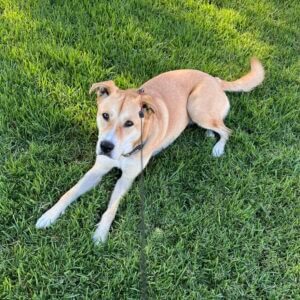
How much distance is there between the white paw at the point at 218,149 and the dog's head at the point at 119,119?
35.7 inches

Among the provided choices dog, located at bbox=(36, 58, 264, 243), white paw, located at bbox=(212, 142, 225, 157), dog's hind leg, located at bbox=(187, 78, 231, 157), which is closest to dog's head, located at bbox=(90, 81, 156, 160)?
dog, located at bbox=(36, 58, 264, 243)

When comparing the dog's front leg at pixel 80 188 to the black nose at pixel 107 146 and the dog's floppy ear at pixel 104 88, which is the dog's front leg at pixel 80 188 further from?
the dog's floppy ear at pixel 104 88

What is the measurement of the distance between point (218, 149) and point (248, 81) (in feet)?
2.96

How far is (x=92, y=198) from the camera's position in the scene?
10.6 ft

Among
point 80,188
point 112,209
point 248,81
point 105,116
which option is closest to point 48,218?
point 80,188

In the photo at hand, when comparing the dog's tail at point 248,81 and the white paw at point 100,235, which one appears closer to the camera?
the white paw at point 100,235

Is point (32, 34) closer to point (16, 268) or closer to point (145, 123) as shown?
point (145, 123)

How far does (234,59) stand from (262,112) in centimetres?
94

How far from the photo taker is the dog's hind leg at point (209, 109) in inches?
152

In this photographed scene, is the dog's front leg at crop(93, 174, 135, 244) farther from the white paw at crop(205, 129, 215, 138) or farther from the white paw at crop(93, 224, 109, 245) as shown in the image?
the white paw at crop(205, 129, 215, 138)

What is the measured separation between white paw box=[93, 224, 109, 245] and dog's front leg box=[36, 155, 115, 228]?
30 centimetres

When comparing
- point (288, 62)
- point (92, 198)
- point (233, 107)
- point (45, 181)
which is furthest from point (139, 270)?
point (288, 62)

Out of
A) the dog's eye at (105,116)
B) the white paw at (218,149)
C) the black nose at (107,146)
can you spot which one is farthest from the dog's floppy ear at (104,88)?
the white paw at (218,149)

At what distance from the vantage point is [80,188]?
10.6ft
